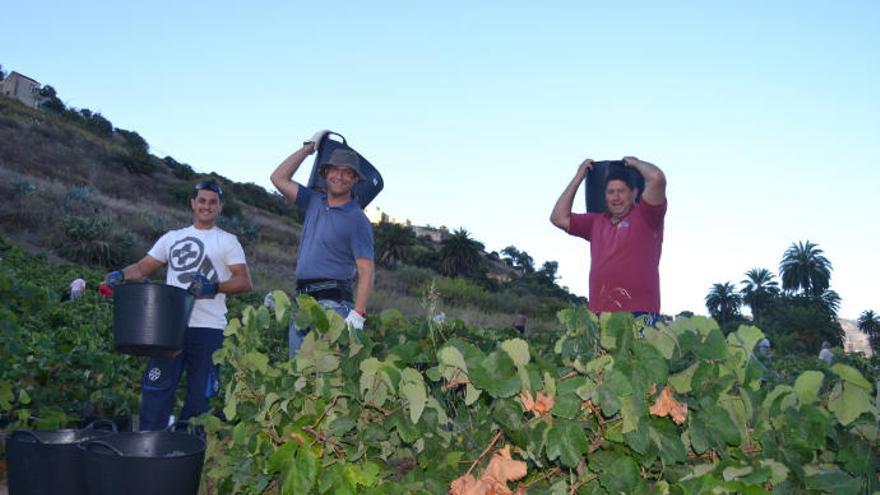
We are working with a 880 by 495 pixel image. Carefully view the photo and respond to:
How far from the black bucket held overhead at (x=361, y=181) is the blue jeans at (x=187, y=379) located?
3.58 feet

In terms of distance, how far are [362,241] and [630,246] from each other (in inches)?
57.5

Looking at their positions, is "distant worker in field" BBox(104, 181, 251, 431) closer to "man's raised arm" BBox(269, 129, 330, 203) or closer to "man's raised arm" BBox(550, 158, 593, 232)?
"man's raised arm" BBox(269, 129, 330, 203)

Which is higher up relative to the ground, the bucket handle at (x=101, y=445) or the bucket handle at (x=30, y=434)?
the bucket handle at (x=101, y=445)

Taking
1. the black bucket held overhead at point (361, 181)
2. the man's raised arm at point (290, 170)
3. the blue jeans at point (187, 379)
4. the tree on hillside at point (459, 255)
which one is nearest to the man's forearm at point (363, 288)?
the black bucket held overhead at point (361, 181)

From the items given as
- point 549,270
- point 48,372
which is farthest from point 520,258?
point 48,372

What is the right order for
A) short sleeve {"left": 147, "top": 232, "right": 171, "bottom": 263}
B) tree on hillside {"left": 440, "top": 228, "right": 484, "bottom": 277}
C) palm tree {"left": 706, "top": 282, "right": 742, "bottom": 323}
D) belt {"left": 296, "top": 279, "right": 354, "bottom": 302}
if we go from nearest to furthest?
belt {"left": 296, "top": 279, "right": 354, "bottom": 302} < short sleeve {"left": 147, "top": 232, "right": 171, "bottom": 263} < tree on hillside {"left": 440, "top": 228, "right": 484, "bottom": 277} < palm tree {"left": 706, "top": 282, "right": 742, "bottom": 323}

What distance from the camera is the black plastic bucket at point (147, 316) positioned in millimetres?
4152

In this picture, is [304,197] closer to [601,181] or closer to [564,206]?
[564,206]

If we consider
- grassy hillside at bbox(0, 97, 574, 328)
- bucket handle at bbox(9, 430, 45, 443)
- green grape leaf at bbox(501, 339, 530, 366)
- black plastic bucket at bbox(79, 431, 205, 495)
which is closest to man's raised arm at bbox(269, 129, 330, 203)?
bucket handle at bbox(9, 430, 45, 443)

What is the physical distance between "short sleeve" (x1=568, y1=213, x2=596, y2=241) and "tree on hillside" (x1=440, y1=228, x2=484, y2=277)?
4152cm

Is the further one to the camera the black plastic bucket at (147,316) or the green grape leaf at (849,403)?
the black plastic bucket at (147,316)

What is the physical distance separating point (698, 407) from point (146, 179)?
41275mm

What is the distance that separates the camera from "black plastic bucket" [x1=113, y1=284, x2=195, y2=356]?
415 centimetres

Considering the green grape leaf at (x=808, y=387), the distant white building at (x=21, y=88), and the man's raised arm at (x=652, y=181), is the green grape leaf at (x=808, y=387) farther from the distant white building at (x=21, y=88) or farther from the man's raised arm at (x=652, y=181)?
the distant white building at (x=21, y=88)
